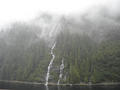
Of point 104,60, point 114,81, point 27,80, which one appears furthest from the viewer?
point 27,80

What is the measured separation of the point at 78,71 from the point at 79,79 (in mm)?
16025

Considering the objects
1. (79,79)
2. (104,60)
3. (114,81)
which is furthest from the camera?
(104,60)

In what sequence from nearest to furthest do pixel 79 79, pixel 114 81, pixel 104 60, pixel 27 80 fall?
1. pixel 114 81
2. pixel 79 79
3. pixel 104 60
4. pixel 27 80

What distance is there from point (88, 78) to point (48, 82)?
49.6 metres

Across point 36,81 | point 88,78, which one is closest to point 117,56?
point 88,78

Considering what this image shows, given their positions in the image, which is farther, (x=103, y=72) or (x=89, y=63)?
(x=89, y=63)

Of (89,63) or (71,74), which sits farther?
(89,63)

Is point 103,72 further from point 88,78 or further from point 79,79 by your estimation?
point 79,79

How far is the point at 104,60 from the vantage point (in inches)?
7397

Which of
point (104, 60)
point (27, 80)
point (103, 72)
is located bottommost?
point (27, 80)

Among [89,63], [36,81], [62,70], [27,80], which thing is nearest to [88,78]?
[89,63]

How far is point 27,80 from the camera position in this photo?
200 meters

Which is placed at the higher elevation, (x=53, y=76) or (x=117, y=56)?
(x=117, y=56)

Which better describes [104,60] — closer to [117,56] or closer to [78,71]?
[117,56]
